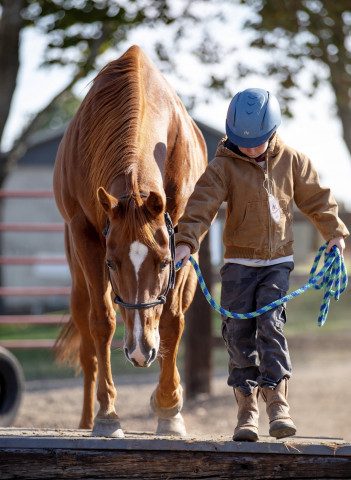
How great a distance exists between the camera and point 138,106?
3748 mm

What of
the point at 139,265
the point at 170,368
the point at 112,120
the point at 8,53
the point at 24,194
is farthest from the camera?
the point at 8,53

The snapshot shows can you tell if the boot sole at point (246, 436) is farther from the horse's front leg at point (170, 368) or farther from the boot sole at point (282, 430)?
the horse's front leg at point (170, 368)

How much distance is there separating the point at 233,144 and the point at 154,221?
65cm

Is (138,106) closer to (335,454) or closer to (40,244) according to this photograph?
(335,454)

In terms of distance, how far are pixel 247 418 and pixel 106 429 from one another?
67 centimetres

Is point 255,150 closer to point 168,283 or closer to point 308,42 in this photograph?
point 168,283

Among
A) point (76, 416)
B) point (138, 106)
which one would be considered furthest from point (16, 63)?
point (138, 106)

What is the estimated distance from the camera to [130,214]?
3.08m

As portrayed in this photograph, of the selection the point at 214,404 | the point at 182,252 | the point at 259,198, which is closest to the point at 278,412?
the point at 182,252

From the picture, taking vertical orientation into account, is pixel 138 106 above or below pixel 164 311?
above

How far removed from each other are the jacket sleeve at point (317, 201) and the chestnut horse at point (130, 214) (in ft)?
2.19

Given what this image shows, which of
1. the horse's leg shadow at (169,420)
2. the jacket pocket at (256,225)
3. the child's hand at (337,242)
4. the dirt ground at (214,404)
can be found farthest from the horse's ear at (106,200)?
the dirt ground at (214,404)

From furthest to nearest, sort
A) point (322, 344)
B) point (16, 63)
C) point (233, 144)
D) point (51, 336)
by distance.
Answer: point (51, 336) → point (16, 63) → point (322, 344) → point (233, 144)

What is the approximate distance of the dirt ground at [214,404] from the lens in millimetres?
6398
